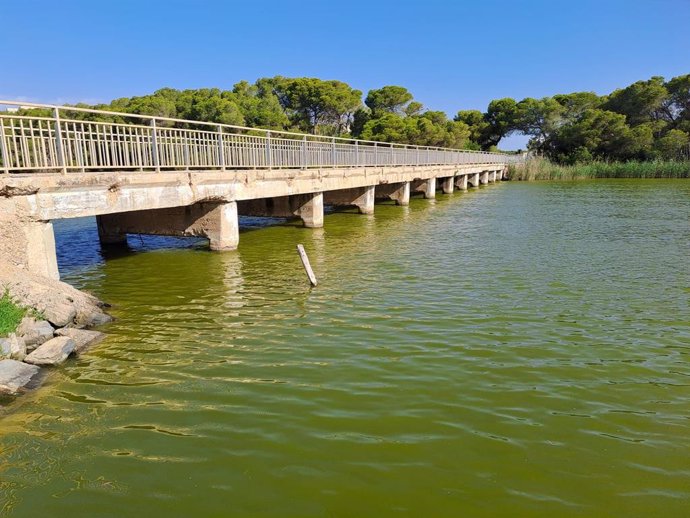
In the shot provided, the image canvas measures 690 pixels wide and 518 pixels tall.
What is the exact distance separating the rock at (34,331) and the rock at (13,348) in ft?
0.57

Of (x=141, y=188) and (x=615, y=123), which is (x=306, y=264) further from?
(x=615, y=123)

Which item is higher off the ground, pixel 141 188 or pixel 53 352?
pixel 141 188

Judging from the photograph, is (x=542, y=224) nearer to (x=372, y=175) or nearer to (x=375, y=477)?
(x=372, y=175)

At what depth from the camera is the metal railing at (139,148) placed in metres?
8.36

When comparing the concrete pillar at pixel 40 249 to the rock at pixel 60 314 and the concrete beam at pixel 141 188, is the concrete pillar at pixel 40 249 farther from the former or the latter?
the rock at pixel 60 314

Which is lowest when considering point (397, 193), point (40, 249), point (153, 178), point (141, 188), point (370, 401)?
point (370, 401)

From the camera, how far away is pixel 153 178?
10.3 m

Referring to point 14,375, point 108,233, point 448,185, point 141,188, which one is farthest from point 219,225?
point 448,185

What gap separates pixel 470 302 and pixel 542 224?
11419 millimetres

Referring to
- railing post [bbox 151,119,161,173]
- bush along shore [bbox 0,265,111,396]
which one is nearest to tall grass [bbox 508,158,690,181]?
railing post [bbox 151,119,161,173]

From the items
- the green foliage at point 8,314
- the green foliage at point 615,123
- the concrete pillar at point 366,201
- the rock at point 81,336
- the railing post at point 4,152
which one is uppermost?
the green foliage at point 615,123

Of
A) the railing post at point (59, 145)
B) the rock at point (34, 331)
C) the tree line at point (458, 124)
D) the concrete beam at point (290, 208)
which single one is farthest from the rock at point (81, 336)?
the tree line at point (458, 124)

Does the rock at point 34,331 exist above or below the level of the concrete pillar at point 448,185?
below

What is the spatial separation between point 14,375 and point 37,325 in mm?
1305
